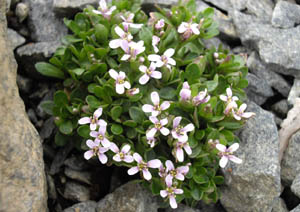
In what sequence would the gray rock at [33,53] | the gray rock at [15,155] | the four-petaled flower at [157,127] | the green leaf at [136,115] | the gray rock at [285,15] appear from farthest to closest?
the gray rock at [285,15] → the gray rock at [33,53] → the green leaf at [136,115] → the four-petaled flower at [157,127] → the gray rock at [15,155]

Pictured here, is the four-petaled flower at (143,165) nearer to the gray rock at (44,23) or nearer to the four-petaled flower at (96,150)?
the four-petaled flower at (96,150)

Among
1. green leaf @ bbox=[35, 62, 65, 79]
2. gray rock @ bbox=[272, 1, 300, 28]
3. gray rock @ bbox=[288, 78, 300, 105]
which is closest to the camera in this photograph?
green leaf @ bbox=[35, 62, 65, 79]

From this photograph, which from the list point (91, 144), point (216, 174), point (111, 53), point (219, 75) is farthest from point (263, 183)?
point (111, 53)

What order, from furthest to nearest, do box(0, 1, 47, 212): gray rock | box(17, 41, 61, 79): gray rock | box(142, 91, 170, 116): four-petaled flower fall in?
box(17, 41, 61, 79): gray rock
box(142, 91, 170, 116): four-petaled flower
box(0, 1, 47, 212): gray rock

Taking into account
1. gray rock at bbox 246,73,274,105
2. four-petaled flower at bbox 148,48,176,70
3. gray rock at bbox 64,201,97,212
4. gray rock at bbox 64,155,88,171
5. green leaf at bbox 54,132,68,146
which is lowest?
gray rock at bbox 64,201,97,212

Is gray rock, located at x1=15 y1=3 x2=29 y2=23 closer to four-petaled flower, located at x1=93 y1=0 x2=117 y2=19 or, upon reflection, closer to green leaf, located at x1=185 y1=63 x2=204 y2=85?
four-petaled flower, located at x1=93 y1=0 x2=117 y2=19

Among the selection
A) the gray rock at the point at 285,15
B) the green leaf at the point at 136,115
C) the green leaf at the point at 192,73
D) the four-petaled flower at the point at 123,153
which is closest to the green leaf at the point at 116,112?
the green leaf at the point at 136,115

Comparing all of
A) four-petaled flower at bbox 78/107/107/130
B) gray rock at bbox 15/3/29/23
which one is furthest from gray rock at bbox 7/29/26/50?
four-petaled flower at bbox 78/107/107/130
